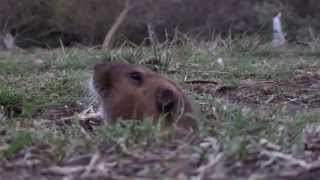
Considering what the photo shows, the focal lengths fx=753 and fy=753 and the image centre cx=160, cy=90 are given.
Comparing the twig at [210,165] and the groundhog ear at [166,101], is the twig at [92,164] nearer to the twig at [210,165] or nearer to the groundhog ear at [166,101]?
the twig at [210,165]

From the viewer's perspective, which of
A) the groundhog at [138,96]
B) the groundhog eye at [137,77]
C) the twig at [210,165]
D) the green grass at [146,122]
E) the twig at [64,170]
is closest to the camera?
the twig at [210,165]

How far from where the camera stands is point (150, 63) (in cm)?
682

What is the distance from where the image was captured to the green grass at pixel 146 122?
270 cm

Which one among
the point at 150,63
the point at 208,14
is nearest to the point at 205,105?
the point at 150,63

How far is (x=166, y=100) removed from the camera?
12.0 ft

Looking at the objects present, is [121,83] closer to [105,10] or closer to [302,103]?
[302,103]

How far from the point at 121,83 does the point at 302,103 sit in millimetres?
1872

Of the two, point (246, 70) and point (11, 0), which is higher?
point (11, 0)

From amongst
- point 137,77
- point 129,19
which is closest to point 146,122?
point 137,77

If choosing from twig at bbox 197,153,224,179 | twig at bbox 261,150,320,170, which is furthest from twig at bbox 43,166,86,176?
twig at bbox 261,150,320,170

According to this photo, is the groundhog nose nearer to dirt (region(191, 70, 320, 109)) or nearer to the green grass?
the green grass

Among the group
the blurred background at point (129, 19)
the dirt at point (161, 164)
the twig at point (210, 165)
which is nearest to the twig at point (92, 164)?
the dirt at point (161, 164)

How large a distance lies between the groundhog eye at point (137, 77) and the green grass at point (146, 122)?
380mm

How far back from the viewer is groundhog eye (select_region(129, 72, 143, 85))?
395 cm
